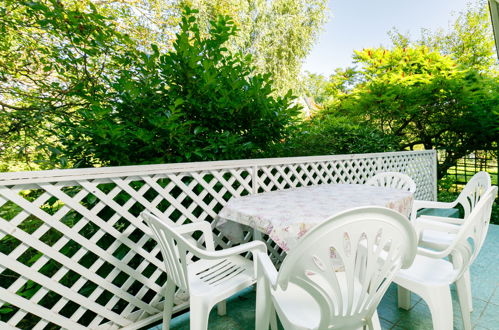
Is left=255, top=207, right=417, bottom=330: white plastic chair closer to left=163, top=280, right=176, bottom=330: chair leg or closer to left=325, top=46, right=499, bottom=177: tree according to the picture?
left=163, top=280, right=176, bottom=330: chair leg

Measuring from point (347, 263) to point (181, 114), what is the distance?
5.18 ft

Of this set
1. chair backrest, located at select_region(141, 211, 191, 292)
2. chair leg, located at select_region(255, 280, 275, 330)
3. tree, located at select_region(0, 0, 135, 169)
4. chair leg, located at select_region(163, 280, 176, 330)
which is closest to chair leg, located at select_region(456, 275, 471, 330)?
chair leg, located at select_region(255, 280, 275, 330)

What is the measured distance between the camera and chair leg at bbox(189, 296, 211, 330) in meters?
1.23

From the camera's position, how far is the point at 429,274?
1.39m

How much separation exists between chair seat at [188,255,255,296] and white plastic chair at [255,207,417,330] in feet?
0.93

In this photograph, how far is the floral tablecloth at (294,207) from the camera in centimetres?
137

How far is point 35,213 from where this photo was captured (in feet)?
4.37

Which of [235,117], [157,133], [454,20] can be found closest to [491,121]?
[235,117]

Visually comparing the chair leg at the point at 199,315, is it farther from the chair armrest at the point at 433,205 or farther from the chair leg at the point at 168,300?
the chair armrest at the point at 433,205

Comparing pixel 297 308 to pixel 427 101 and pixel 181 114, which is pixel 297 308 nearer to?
pixel 181 114

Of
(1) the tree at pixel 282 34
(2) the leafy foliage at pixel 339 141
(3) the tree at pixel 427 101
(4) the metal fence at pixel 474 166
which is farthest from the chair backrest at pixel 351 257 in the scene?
(1) the tree at pixel 282 34

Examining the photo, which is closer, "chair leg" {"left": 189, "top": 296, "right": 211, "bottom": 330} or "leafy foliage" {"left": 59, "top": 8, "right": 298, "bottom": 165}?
"chair leg" {"left": 189, "top": 296, "right": 211, "bottom": 330}

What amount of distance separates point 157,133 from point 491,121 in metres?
5.71

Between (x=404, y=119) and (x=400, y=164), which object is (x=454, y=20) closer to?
(x=404, y=119)
